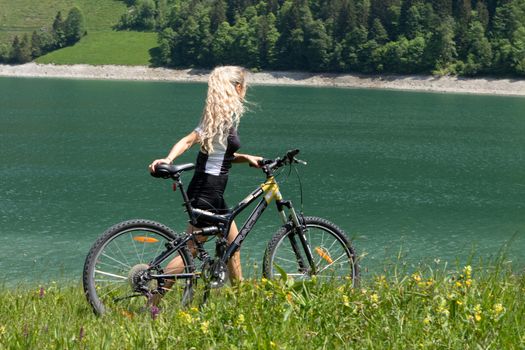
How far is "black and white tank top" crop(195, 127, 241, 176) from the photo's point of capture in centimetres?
645

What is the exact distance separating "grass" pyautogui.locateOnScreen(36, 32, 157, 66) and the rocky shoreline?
4937mm

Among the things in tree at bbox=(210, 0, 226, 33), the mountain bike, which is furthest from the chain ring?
tree at bbox=(210, 0, 226, 33)

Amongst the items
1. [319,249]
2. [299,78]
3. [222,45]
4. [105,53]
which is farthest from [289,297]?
[105,53]

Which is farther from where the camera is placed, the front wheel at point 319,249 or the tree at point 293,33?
the tree at point 293,33

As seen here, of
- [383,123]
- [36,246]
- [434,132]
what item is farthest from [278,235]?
[383,123]

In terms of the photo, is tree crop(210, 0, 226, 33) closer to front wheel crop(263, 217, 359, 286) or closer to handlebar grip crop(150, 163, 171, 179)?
front wheel crop(263, 217, 359, 286)

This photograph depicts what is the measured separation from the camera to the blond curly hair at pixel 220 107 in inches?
248

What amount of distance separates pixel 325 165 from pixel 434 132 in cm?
2319

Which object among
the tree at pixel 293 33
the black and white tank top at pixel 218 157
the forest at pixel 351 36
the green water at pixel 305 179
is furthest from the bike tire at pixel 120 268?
the tree at pixel 293 33

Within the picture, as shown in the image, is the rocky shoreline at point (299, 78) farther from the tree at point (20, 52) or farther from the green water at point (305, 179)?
the green water at point (305, 179)

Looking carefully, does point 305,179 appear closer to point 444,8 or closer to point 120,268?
point 120,268

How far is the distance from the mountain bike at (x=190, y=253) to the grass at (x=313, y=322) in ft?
1.52

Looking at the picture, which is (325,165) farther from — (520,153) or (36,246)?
(36,246)

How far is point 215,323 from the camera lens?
445 cm
